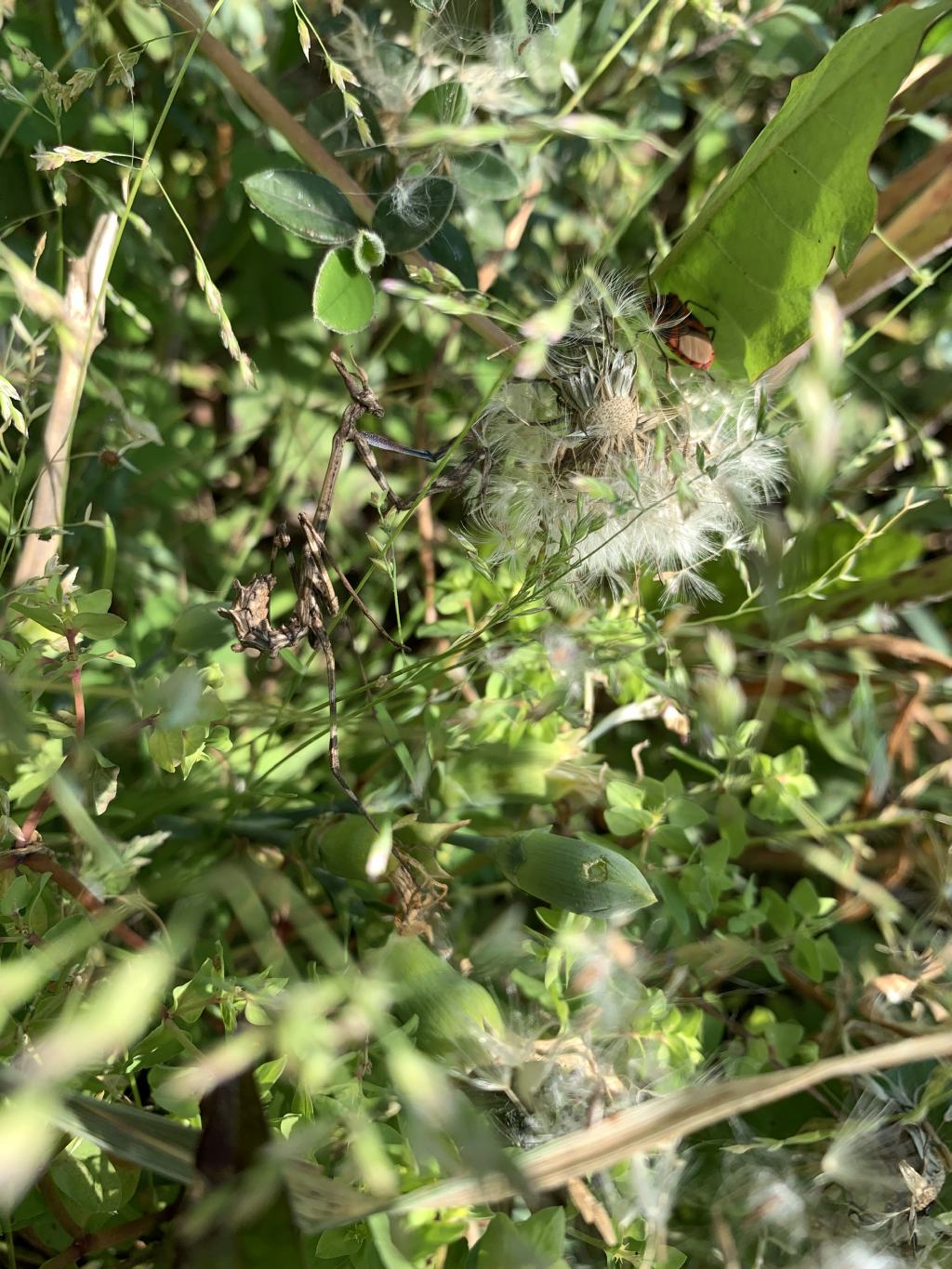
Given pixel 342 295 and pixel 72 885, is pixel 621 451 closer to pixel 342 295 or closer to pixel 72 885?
pixel 342 295

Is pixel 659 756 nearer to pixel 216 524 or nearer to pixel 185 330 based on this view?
pixel 216 524

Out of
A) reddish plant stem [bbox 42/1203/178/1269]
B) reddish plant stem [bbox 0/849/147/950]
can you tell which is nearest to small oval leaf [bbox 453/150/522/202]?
reddish plant stem [bbox 0/849/147/950]

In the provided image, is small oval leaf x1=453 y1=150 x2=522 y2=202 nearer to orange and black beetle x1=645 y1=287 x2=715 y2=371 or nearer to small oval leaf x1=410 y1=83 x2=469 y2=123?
small oval leaf x1=410 y1=83 x2=469 y2=123

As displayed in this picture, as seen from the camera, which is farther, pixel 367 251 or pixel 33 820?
pixel 367 251

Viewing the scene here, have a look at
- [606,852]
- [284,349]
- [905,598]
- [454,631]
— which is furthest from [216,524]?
[905,598]

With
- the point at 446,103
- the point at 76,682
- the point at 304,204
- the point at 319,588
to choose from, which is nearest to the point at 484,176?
the point at 446,103

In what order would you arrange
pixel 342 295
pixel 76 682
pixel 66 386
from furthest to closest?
1. pixel 66 386
2. pixel 342 295
3. pixel 76 682

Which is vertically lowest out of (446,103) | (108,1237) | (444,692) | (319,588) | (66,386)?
(108,1237)
